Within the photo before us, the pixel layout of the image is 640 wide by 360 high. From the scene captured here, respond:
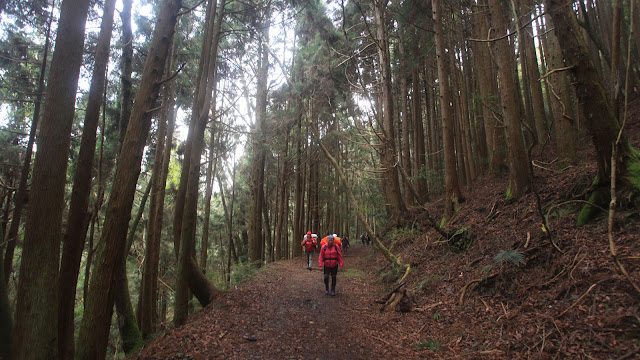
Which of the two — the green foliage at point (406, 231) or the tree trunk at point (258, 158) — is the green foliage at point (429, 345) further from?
the tree trunk at point (258, 158)

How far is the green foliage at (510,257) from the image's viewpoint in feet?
16.7

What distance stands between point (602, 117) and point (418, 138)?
13.3m

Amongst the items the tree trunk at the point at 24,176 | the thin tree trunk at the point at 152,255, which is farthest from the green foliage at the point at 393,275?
the tree trunk at the point at 24,176

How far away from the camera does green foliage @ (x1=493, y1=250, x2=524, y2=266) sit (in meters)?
5.08

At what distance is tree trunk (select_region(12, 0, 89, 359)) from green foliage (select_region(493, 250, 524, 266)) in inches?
251

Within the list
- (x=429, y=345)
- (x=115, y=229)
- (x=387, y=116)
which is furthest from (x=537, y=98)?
(x=115, y=229)

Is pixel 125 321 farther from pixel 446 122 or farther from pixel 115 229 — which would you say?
pixel 446 122

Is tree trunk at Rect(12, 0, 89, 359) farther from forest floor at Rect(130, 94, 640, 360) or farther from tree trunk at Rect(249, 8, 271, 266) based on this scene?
tree trunk at Rect(249, 8, 271, 266)

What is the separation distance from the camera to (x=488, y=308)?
15.8 ft

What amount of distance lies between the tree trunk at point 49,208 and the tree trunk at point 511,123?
854 centimetres

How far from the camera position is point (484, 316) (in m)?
4.73

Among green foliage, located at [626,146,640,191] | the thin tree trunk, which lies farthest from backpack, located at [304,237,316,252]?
green foliage, located at [626,146,640,191]

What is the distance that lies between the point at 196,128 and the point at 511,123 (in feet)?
25.2

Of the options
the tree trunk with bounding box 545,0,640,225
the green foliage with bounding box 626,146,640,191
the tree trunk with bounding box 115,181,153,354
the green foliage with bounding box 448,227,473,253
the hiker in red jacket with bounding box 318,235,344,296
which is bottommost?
the tree trunk with bounding box 115,181,153,354
